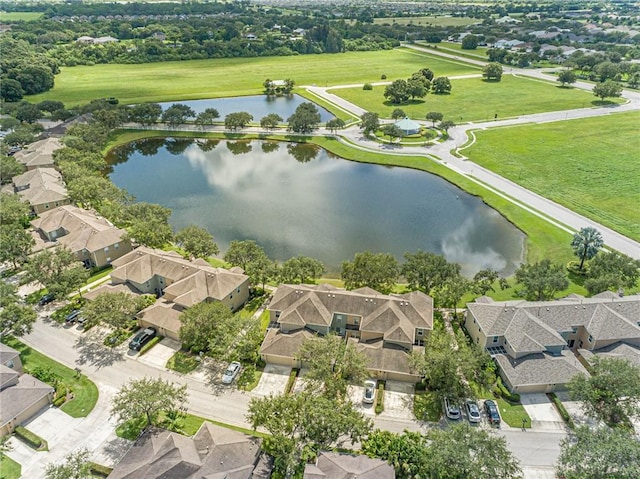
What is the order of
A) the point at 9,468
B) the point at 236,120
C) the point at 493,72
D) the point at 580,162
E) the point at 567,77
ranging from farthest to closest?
the point at 493,72, the point at 567,77, the point at 236,120, the point at 580,162, the point at 9,468

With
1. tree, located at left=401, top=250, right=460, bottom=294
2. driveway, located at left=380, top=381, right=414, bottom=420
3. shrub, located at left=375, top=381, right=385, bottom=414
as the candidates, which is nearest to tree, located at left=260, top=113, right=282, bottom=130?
tree, located at left=401, top=250, right=460, bottom=294

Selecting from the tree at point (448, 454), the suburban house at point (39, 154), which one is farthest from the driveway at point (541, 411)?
the suburban house at point (39, 154)

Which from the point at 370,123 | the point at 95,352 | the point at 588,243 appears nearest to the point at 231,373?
the point at 95,352

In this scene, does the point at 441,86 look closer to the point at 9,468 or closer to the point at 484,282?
the point at 484,282

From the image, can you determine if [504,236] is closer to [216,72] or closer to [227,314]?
[227,314]

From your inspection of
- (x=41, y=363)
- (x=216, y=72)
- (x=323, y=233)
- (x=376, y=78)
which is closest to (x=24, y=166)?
(x=41, y=363)

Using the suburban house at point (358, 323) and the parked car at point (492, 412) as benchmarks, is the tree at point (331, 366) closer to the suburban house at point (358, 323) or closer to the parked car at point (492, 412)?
the suburban house at point (358, 323)
